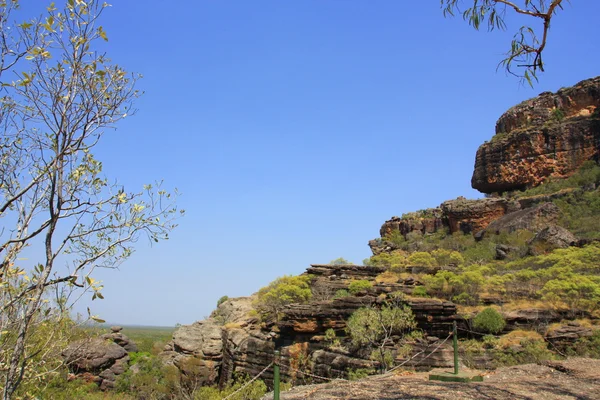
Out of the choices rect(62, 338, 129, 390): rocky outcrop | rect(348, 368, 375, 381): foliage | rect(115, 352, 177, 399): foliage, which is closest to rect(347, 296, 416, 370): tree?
rect(348, 368, 375, 381): foliage

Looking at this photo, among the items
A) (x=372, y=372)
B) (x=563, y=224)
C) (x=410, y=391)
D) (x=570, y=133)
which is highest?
(x=570, y=133)

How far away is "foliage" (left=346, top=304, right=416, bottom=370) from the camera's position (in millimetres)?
15895

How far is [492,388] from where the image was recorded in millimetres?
7305

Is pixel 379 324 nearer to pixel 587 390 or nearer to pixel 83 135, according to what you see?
pixel 587 390

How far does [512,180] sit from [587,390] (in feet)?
157

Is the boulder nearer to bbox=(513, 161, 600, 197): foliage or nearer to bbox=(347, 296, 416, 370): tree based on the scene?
bbox=(513, 161, 600, 197): foliage

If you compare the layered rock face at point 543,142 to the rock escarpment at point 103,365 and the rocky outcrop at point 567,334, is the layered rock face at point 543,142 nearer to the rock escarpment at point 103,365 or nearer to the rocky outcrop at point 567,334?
the rocky outcrop at point 567,334

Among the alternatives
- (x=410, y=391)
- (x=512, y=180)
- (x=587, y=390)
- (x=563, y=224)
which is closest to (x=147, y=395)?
(x=410, y=391)

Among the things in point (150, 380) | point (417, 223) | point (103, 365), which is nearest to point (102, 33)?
point (150, 380)

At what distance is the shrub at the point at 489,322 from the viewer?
16094mm

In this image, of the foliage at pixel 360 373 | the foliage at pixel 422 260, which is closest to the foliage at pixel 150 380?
the foliage at pixel 360 373

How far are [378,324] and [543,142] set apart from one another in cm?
4165

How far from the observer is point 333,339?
17688mm

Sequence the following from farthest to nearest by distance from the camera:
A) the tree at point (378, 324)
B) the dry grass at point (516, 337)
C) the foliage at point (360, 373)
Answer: the tree at point (378, 324) < the dry grass at point (516, 337) < the foliage at point (360, 373)
